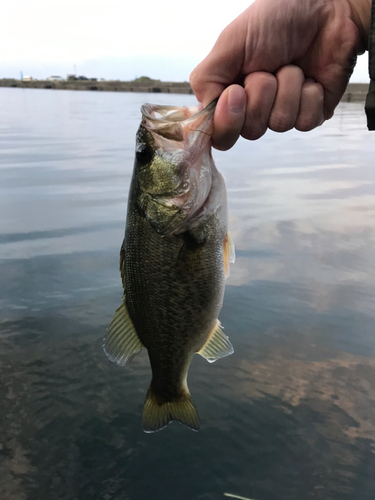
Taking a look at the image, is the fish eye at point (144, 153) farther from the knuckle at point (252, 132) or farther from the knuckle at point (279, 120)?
the knuckle at point (279, 120)

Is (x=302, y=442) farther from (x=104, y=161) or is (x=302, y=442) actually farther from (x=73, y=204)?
(x=104, y=161)

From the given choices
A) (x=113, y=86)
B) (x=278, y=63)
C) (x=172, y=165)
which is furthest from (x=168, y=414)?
(x=113, y=86)

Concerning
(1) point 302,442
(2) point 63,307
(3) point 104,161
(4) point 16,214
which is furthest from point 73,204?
(1) point 302,442

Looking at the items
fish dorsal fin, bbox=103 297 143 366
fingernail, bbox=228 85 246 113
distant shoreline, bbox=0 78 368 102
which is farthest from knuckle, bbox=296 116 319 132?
distant shoreline, bbox=0 78 368 102

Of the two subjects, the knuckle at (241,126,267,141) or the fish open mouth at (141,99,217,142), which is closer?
the fish open mouth at (141,99,217,142)

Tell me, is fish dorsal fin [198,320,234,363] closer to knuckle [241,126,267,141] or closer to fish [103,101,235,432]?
fish [103,101,235,432]
